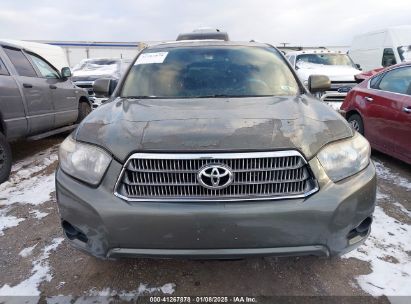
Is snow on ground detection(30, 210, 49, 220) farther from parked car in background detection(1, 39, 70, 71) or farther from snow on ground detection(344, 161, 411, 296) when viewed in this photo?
parked car in background detection(1, 39, 70, 71)

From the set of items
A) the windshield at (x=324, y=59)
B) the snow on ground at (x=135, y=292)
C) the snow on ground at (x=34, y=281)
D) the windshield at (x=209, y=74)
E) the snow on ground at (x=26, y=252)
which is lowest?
the snow on ground at (x=26, y=252)

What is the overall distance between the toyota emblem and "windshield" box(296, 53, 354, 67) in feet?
34.5

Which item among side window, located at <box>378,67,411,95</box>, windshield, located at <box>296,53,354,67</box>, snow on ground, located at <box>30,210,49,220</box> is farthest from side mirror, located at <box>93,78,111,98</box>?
windshield, located at <box>296,53,354,67</box>

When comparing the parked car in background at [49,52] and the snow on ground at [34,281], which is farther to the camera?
the parked car in background at [49,52]

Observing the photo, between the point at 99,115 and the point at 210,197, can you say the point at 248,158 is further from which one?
the point at 99,115

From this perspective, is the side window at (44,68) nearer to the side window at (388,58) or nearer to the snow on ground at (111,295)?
the snow on ground at (111,295)

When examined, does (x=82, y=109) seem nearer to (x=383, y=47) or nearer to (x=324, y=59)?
(x=324, y=59)

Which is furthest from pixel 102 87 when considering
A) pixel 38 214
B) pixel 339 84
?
pixel 339 84

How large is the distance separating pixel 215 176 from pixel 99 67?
1200cm

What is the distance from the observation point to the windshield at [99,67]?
12372mm

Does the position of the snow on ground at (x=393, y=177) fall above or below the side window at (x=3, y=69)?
below

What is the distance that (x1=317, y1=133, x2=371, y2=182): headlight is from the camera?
211 cm

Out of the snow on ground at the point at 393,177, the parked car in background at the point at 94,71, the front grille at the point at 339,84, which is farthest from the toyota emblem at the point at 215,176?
the parked car in background at the point at 94,71

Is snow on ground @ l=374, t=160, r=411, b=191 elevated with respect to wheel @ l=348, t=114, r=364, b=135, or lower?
lower
